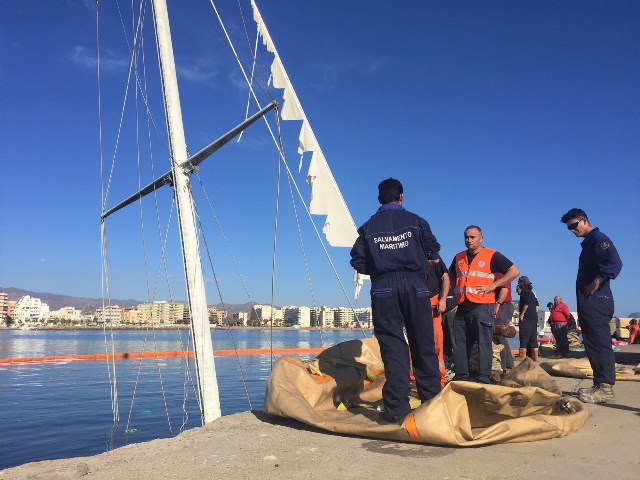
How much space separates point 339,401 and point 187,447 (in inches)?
56.5

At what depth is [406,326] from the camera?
334 cm

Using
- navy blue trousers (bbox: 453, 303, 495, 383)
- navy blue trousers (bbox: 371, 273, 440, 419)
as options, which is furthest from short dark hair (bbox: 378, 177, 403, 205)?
navy blue trousers (bbox: 453, 303, 495, 383)

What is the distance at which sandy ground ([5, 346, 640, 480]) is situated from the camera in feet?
7.28

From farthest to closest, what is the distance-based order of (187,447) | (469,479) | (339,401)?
(339,401) < (187,447) < (469,479)

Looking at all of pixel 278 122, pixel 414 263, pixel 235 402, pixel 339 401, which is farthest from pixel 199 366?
pixel 235 402

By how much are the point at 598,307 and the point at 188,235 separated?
5104 millimetres

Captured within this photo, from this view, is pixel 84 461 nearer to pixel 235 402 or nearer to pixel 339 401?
pixel 339 401

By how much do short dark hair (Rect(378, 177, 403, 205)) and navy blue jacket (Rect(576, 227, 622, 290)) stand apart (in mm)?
2006

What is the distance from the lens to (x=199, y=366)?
21.8 ft

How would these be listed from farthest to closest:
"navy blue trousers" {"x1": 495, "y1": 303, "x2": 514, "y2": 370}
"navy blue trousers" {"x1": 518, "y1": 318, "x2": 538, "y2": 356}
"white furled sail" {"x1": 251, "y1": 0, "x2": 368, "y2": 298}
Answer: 1. "navy blue trousers" {"x1": 518, "y1": 318, "x2": 538, "y2": 356}
2. "white furled sail" {"x1": 251, "y1": 0, "x2": 368, "y2": 298}
3. "navy blue trousers" {"x1": 495, "y1": 303, "x2": 514, "y2": 370}

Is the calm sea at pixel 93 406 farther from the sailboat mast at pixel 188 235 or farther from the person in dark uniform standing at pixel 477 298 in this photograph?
the person in dark uniform standing at pixel 477 298

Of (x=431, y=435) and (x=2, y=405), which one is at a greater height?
(x=431, y=435)

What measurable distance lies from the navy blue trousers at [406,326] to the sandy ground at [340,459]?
63 centimetres

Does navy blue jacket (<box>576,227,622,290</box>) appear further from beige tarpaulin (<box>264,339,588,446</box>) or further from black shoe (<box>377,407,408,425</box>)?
black shoe (<box>377,407,408,425</box>)
